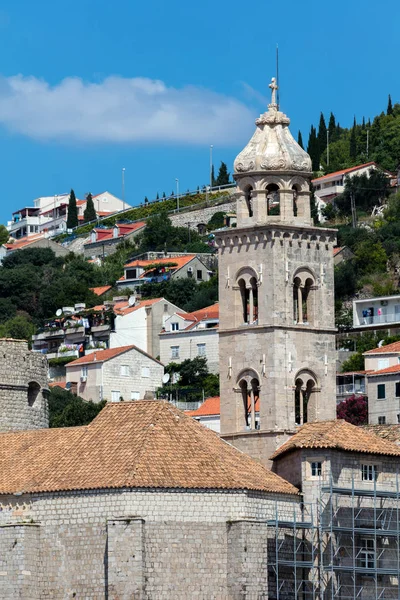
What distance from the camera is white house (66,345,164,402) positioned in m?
123

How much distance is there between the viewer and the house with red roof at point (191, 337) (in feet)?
404

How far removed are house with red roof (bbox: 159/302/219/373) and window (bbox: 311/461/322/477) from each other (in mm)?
64380

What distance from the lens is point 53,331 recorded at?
140000mm

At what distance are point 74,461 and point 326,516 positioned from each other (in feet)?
22.8

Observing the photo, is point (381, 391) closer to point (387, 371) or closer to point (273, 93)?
point (387, 371)

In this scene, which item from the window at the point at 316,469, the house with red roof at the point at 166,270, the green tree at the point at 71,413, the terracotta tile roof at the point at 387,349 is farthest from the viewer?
the house with red roof at the point at 166,270

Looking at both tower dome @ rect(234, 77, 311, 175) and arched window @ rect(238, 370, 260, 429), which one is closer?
arched window @ rect(238, 370, 260, 429)

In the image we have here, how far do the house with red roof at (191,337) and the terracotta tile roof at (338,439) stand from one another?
6236cm

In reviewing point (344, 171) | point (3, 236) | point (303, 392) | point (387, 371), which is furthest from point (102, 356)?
point (303, 392)

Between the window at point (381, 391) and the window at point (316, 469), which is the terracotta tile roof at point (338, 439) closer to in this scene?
the window at point (316, 469)

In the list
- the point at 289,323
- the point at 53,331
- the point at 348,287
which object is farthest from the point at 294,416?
the point at 53,331

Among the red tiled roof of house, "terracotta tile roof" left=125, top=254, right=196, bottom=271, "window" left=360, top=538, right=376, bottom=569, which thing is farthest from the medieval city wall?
the red tiled roof of house

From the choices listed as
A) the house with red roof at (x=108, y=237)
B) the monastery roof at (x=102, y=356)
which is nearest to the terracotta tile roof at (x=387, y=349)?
the monastery roof at (x=102, y=356)

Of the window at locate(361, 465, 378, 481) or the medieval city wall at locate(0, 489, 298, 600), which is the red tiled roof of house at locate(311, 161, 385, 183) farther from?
the medieval city wall at locate(0, 489, 298, 600)
